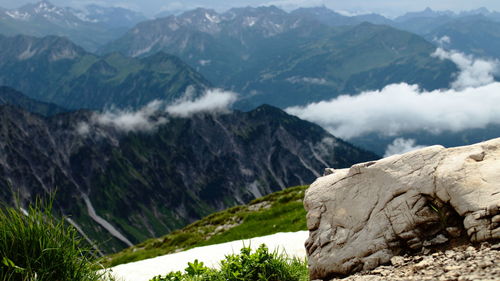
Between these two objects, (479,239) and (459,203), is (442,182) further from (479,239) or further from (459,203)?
(479,239)

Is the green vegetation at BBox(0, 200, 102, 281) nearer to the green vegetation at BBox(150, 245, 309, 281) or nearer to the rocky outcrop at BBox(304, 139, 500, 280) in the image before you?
the green vegetation at BBox(150, 245, 309, 281)

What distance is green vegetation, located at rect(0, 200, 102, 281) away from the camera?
954 centimetres

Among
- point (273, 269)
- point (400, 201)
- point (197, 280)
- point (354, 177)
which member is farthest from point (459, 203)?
point (197, 280)

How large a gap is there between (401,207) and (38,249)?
9134 mm

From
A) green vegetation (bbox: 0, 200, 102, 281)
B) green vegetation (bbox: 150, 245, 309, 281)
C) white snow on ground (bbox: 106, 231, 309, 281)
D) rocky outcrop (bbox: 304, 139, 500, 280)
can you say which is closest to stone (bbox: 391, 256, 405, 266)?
rocky outcrop (bbox: 304, 139, 500, 280)

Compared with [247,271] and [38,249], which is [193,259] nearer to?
[247,271]

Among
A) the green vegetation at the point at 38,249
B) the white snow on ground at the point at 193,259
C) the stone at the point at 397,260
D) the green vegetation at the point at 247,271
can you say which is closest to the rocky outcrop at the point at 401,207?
the stone at the point at 397,260

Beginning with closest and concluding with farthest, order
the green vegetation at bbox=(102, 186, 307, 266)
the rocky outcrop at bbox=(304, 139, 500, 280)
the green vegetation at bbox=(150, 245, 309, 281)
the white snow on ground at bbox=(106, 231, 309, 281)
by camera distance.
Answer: the rocky outcrop at bbox=(304, 139, 500, 280) < the green vegetation at bbox=(150, 245, 309, 281) < the white snow on ground at bbox=(106, 231, 309, 281) < the green vegetation at bbox=(102, 186, 307, 266)

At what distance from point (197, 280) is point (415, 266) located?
18.6ft

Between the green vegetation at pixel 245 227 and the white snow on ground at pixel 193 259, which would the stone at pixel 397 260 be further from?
the green vegetation at pixel 245 227

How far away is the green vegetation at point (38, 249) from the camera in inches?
376

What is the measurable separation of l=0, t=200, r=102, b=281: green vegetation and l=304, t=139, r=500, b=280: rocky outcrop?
6.52 meters

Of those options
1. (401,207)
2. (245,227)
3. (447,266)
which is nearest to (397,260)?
(401,207)

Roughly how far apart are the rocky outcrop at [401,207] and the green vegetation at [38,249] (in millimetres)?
6518
